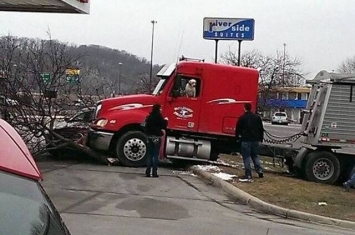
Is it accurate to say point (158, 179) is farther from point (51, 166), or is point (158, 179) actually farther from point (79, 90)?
point (79, 90)

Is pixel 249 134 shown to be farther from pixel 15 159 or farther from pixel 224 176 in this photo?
pixel 15 159

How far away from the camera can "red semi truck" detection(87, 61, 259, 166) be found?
16375 millimetres

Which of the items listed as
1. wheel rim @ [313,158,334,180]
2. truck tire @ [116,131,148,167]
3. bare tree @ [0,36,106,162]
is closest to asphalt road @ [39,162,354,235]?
truck tire @ [116,131,148,167]

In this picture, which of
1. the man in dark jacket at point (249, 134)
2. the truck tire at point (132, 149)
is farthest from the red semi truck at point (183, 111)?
the man in dark jacket at point (249, 134)

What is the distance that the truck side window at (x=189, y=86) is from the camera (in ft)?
53.9

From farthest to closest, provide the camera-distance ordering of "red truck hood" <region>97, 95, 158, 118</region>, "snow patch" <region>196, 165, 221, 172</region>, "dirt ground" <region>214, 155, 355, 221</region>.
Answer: "red truck hood" <region>97, 95, 158, 118</region>, "snow patch" <region>196, 165, 221, 172</region>, "dirt ground" <region>214, 155, 355, 221</region>

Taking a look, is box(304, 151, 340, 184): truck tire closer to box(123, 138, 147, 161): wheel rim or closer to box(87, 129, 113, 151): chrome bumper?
box(123, 138, 147, 161): wheel rim

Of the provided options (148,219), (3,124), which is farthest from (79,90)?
(3,124)

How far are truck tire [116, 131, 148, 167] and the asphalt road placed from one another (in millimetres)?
1718

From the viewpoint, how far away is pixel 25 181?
321 cm

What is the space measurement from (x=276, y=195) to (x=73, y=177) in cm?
453

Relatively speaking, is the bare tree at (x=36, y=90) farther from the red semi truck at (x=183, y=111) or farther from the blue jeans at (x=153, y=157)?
the blue jeans at (x=153, y=157)

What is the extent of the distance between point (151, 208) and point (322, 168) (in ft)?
25.2

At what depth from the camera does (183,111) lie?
54.1ft
